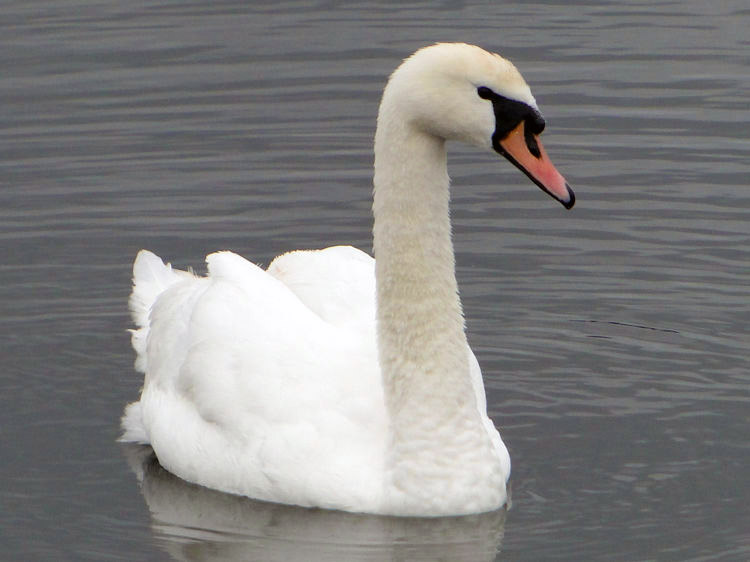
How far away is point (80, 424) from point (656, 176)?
5422mm

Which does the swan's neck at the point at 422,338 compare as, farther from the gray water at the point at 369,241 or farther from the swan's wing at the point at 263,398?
the gray water at the point at 369,241

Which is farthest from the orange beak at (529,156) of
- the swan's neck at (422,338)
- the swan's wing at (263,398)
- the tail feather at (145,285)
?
the tail feather at (145,285)

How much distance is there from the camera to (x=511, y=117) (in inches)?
312

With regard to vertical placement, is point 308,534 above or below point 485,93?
below

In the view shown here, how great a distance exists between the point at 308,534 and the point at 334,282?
1.79 meters

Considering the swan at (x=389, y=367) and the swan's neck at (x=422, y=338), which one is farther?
the swan's neck at (x=422, y=338)

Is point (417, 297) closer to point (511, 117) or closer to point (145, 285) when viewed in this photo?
point (511, 117)

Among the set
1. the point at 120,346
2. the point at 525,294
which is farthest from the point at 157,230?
the point at 525,294

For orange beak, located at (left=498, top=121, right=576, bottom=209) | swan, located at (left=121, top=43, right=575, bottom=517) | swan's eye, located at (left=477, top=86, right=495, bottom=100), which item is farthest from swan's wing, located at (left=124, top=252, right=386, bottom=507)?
swan's eye, located at (left=477, top=86, right=495, bottom=100)

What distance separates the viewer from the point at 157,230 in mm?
12711

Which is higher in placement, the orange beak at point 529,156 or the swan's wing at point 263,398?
the orange beak at point 529,156

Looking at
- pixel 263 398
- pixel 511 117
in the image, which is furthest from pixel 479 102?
pixel 263 398

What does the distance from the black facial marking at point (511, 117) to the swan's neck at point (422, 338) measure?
1.32 ft

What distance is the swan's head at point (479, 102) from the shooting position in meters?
7.89
